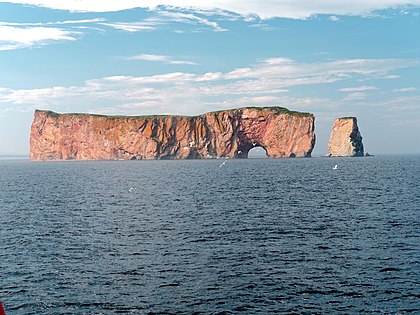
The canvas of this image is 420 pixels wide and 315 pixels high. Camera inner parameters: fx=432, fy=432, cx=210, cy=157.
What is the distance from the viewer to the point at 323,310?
20.2m

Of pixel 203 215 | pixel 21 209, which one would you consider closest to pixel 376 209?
pixel 203 215

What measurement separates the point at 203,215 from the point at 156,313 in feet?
87.9

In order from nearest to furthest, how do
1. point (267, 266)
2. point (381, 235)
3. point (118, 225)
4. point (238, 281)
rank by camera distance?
1. point (238, 281)
2. point (267, 266)
3. point (381, 235)
4. point (118, 225)

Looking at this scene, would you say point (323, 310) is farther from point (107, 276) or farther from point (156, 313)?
point (107, 276)

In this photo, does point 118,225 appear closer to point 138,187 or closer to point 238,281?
point 238,281

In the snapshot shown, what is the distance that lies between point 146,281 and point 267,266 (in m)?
7.73

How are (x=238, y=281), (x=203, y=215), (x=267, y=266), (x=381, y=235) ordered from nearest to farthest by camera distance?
1. (x=238, y=281)
2. (x=267, y=266)
3. (x=381, y=235)
4. (x=203, y=215)

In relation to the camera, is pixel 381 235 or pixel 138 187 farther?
pixel 138 187

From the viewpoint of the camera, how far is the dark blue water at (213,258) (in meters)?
21.5

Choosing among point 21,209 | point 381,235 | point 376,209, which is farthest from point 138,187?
point 381,235

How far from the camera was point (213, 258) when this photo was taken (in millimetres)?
29094

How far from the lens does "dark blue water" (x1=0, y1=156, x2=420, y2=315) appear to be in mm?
21469

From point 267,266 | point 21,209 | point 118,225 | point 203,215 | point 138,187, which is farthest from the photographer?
point 138,187

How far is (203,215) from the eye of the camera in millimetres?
46875
